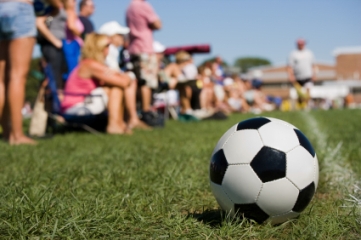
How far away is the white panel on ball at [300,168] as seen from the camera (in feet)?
7.15

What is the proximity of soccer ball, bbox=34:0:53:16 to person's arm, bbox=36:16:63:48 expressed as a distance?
0.29 feet

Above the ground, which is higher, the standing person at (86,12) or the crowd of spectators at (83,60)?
the standing person at (86,12)

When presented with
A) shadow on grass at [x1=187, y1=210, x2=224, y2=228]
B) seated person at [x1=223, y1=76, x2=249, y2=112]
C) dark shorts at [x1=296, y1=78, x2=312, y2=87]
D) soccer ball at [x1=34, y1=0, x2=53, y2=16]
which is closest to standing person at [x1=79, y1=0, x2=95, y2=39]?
soccer ball at [x1=34, y1=0, x2=53, y2=16]

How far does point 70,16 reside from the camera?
6.55 meters

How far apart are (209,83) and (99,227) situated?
1184cm

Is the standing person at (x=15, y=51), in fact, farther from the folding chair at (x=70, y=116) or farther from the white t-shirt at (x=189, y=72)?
the white t-shirt at (x=189, y=72)

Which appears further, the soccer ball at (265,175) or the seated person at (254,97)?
the seated person at (254,97)

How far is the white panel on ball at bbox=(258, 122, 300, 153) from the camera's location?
2223 millimetres

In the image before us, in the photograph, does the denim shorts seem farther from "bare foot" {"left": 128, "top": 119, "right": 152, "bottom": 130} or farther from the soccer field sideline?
the soccer field sideline

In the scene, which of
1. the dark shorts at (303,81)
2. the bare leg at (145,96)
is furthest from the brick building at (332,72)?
the bare leg at (145,96)

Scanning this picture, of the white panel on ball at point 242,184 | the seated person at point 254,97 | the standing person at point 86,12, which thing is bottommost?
the seated person at point 254,97

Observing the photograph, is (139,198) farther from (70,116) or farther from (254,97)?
(254,97)

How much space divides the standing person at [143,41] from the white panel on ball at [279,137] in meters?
6.01

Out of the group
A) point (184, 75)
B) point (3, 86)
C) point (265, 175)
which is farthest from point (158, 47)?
point (265, 175)
